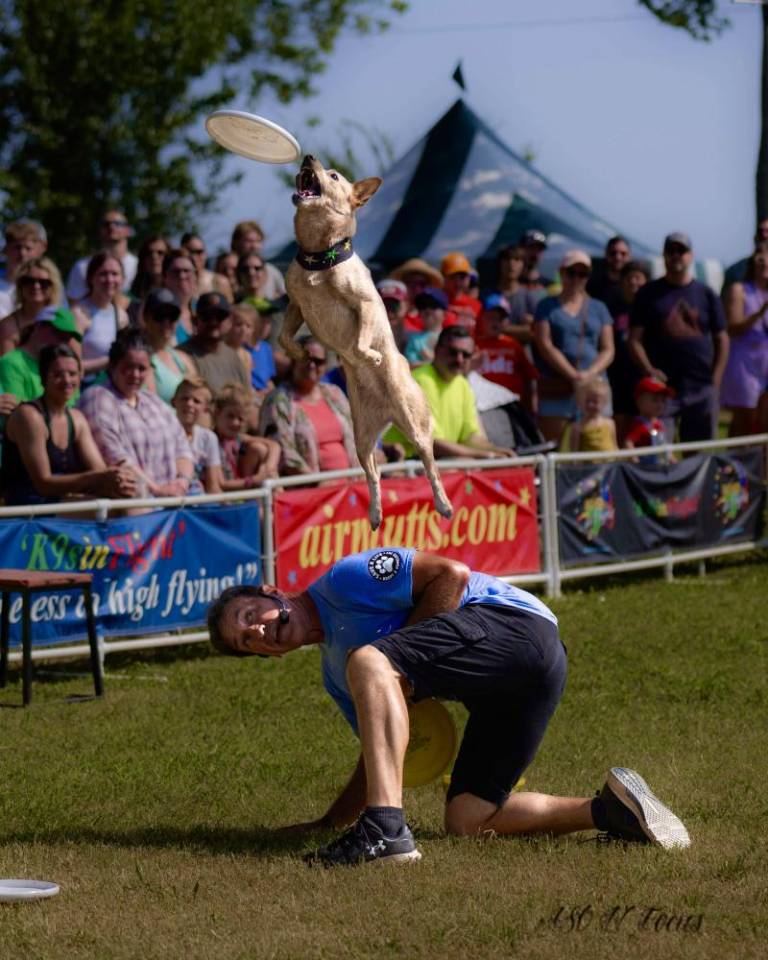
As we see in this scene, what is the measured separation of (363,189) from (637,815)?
Answer: 3.10m

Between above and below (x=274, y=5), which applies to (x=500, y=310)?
below

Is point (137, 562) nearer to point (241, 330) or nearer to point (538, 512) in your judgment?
point (241, 330)

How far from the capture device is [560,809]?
6062 mm

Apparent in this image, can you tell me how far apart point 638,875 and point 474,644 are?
3.22 ft

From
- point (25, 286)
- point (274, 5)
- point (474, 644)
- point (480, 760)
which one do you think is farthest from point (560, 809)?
point (274, 5)

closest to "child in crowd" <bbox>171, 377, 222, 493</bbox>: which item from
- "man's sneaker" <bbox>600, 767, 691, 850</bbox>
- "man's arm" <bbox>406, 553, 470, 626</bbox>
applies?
"man's arm" <bbox>406, 553, 470, 626</bbox>

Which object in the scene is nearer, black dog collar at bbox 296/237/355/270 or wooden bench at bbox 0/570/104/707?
black dog collar at bbox 296/237/355/270

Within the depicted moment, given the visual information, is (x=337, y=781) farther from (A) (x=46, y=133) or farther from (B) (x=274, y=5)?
(B) (x=274, y=5)

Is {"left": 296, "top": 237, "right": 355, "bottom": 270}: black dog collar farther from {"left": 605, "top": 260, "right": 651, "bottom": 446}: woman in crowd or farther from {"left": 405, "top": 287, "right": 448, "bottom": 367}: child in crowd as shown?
{"left": 605, "top": 260, "right": 651, "bottom": 446}: woman in crowd

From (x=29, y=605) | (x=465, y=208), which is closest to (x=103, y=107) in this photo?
(x=465, y=208)

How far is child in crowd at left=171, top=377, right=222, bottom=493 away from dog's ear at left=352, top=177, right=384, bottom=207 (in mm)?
6648

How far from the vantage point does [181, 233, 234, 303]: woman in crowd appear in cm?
1187

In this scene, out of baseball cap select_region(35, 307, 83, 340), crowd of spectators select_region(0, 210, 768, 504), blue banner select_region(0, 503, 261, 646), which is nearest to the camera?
blue banner select_region(0, 503, 261, 646)

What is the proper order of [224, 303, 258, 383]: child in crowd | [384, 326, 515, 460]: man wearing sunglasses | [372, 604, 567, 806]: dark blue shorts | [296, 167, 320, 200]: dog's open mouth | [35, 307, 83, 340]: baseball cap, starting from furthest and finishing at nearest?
1. [224, 303, 258, 383]: child in crowd
2. [384, 326, 515, 460]: man wearing sunglasses
3. [35, 307, 83, 340]: baseball cap
4. [372, 604, 567, 806]: dark blue shorts
5. [296, 167, 320, 200]: dog's open mouth
